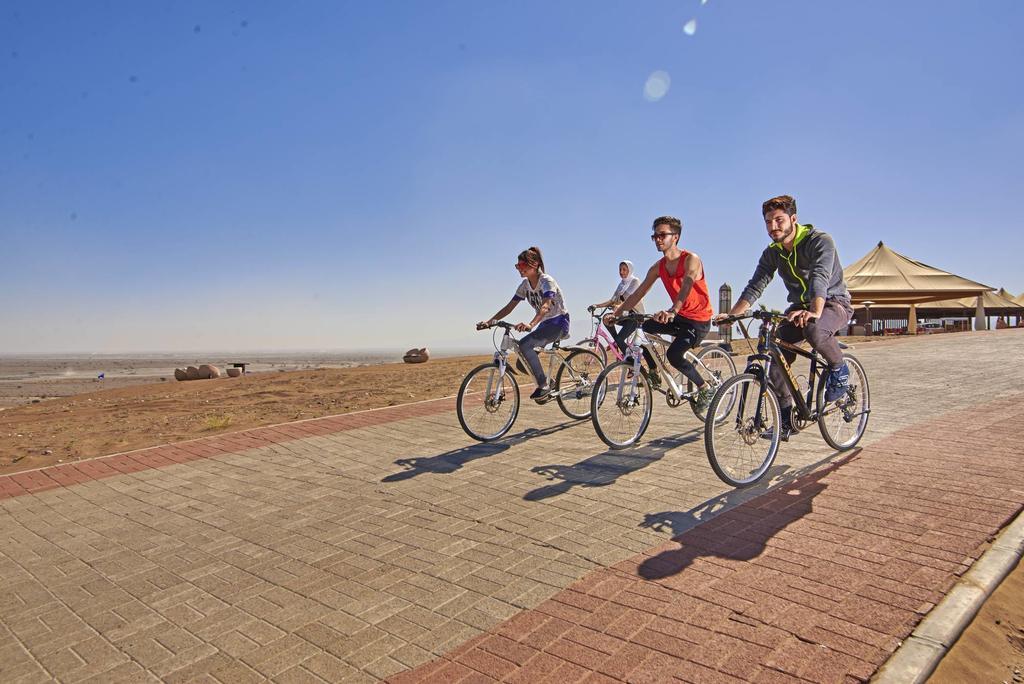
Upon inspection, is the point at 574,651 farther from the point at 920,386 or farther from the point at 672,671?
the point at 920,386

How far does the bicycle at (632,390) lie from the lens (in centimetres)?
607

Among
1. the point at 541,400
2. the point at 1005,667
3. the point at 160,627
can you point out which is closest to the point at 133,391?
the point at 541,400

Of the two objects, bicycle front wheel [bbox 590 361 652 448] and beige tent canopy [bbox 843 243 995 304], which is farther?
beige tent canopy [bbox 843 243 995 304]

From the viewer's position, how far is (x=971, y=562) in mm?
3320

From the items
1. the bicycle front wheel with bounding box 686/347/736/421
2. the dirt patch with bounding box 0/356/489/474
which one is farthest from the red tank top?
the dirt patch with bounding box 0/356/489/474

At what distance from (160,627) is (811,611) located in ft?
10.7

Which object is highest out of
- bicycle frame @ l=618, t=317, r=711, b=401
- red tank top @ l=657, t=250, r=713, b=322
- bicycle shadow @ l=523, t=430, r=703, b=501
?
red tank top @ l=657, t=250, r=713, b=322

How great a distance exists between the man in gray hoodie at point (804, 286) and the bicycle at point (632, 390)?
117 centimetres

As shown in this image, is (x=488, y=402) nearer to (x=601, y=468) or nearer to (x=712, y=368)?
(x=601, y=468)

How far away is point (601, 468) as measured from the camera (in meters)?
5.64

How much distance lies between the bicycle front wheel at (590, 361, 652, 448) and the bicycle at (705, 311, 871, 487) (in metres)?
1.23

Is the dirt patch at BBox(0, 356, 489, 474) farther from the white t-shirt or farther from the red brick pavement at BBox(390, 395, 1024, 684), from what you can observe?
the red brick pavement at BBox(390, 395, 1024, 684)

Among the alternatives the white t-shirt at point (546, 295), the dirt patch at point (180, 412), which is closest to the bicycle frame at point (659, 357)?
the white t-shirt at point (546, 295)

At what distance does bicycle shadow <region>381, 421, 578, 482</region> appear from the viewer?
5.86 m
